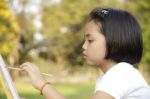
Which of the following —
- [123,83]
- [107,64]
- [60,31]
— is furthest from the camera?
[60,31]

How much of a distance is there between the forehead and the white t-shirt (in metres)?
0.16

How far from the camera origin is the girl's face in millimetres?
1985

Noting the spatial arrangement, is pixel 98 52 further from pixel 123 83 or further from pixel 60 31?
pixel 60 31

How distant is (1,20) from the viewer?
58.9 feet

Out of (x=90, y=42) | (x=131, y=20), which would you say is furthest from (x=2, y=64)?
(x=131, y=20)

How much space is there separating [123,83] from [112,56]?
0.46 feet

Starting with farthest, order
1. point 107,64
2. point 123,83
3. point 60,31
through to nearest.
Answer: point 60,31 < point 107,64 < point 123,83

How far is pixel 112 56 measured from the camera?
6.63 ft

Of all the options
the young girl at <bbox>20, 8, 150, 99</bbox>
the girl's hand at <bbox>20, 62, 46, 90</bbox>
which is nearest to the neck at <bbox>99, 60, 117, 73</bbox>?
the young girl at <bbox>20, 8, 150, 99</bbox>

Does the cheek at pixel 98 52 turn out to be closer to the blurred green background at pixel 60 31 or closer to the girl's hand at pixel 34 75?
the girl's hand at pixel 34 75

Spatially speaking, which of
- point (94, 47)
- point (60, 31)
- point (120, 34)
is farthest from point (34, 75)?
point (60, 31)

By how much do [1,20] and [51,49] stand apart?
22.4 m

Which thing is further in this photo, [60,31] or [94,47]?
[60,31]

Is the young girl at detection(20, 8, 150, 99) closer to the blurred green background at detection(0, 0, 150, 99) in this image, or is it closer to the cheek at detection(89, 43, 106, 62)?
the cheek at detection(89, 43, 106, 62)
